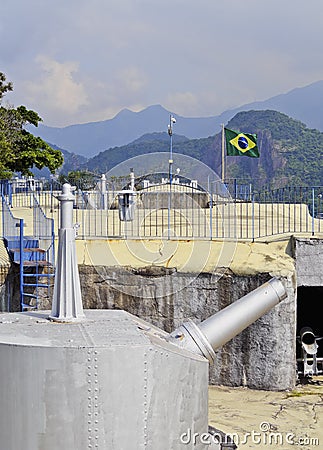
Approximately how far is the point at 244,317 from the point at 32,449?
3.52 m

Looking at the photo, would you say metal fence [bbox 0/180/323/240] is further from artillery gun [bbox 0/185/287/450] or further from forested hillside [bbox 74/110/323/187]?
forested hillside [bbox 74/110/323/187]

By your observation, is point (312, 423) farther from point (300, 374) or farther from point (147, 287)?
point (147, 287)

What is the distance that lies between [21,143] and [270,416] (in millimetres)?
25461

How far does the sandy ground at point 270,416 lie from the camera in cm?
1015

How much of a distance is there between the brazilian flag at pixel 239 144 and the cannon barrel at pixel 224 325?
574 inches

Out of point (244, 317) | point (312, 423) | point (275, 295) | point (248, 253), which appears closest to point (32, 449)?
point (244, 317)

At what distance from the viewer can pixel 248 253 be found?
13.5m

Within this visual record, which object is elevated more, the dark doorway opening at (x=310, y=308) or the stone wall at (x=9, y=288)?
the stone wall at (x=9, y=288)

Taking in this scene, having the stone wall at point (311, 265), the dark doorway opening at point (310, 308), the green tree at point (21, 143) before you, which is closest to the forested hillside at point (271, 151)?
the green tree at point (21, 143)

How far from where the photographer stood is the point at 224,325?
8.05m

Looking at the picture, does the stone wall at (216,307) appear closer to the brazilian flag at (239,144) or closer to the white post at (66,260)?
the white post at (66,260)

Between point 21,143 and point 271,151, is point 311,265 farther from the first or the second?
point 271,151

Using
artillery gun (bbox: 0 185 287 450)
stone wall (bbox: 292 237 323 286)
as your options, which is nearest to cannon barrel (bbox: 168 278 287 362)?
artillery gun (bbox: 0 185 287 450)

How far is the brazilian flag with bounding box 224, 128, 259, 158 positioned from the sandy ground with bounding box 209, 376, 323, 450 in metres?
11.8
